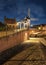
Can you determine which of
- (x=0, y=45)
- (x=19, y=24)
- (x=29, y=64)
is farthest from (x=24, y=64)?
(x=19, y=24)

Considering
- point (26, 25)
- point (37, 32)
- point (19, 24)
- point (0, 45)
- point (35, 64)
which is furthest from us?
point (37, 32)

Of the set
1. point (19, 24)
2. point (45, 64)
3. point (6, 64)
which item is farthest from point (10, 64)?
point (19, 24)

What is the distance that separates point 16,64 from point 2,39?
7.45 metres

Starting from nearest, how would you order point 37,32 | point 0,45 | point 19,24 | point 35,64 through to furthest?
point 35,64, point 0,45, point 19,24, point 37,32

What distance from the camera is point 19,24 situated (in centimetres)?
4319

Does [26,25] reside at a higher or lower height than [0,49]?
higher

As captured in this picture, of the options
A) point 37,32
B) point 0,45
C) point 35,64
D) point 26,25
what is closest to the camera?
point 35,64

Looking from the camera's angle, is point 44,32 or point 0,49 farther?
point 44,32

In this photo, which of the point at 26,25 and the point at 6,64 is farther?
the point at 26,25

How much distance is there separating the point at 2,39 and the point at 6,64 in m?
7.18

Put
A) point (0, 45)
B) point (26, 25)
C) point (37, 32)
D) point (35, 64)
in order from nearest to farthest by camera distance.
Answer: point (35, 64) → point (0, 45) → point (26, 25) → point (37, 32)

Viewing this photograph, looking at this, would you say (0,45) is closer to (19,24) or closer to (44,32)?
(19,24)

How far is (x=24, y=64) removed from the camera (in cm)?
1343

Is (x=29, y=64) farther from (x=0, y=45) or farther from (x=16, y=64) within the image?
(x=0, y=45)
